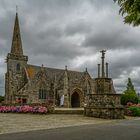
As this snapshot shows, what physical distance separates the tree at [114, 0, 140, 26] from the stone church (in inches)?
1946

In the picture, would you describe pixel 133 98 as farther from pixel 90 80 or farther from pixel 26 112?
pixel 26 112

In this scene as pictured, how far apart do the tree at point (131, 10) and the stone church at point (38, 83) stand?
1946 inches

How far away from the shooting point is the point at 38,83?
2264 inches

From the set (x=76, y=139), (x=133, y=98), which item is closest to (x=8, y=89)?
(x=133, y=98)

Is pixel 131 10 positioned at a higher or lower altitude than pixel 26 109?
higher

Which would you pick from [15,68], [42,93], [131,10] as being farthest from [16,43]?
[131,10]

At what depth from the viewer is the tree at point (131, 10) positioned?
19.0 ft

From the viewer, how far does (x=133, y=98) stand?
190 ft

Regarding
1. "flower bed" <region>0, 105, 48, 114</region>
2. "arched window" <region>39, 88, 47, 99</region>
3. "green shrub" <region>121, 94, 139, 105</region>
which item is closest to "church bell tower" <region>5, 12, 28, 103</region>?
"arched window" <region>39, 88, 47, 99</region>

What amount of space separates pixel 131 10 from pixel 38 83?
5226cm

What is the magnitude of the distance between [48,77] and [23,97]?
7510mm

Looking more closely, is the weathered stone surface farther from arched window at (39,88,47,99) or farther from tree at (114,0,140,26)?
tree at (114,0,140,26)

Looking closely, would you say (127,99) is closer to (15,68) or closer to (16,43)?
(15,68)

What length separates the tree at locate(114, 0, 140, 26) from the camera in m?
5.80
